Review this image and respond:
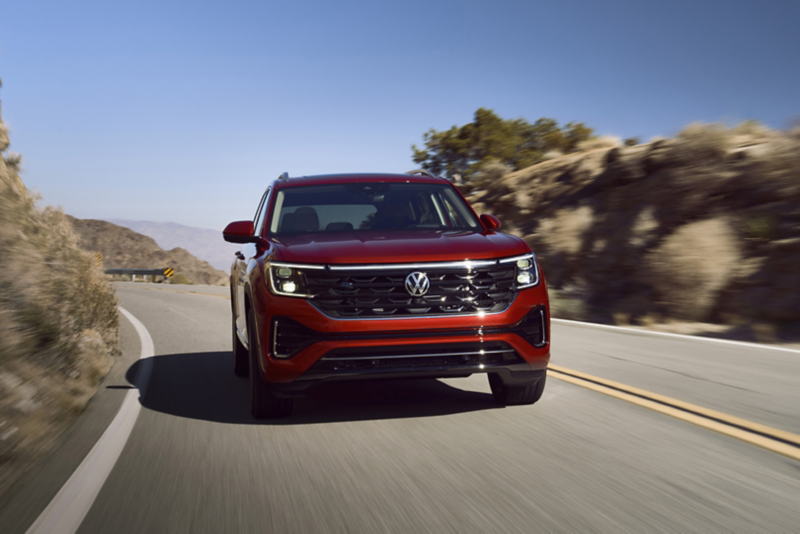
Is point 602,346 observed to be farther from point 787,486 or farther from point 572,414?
point 787,486

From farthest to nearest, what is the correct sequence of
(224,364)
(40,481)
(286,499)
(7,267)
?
(224,364)
(7,267)
(40,481)
(286,499)

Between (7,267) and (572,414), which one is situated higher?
(7,267)

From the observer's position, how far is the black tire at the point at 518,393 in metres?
5.90

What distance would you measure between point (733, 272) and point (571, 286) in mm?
4571

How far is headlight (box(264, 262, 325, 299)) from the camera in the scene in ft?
16.9

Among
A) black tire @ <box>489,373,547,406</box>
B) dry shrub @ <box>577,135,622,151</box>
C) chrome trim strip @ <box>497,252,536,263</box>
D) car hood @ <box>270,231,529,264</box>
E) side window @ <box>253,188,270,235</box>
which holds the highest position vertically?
dry shrub @ <box>577,135,622,151</box>

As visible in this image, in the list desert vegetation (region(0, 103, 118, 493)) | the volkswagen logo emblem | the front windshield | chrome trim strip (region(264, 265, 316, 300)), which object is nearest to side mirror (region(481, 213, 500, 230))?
the front windshield

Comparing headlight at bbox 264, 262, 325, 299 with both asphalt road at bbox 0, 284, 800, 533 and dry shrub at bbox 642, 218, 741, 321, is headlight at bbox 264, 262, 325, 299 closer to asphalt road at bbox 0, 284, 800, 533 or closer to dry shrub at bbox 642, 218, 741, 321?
asphalt road at bbox 0, 284, 800, 533

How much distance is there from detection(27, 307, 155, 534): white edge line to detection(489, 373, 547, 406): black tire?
2732 millimetres

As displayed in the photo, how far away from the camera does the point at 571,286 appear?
17734mm

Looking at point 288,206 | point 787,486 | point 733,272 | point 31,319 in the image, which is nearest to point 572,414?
point 787,486

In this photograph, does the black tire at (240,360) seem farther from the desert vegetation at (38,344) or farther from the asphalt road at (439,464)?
the desert vegetation at (38,344)

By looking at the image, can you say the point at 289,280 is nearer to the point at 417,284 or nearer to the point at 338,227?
the point at 417,284

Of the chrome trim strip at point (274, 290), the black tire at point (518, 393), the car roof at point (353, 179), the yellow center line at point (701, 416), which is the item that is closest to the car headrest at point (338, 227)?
the car roof at point (353, 179)
